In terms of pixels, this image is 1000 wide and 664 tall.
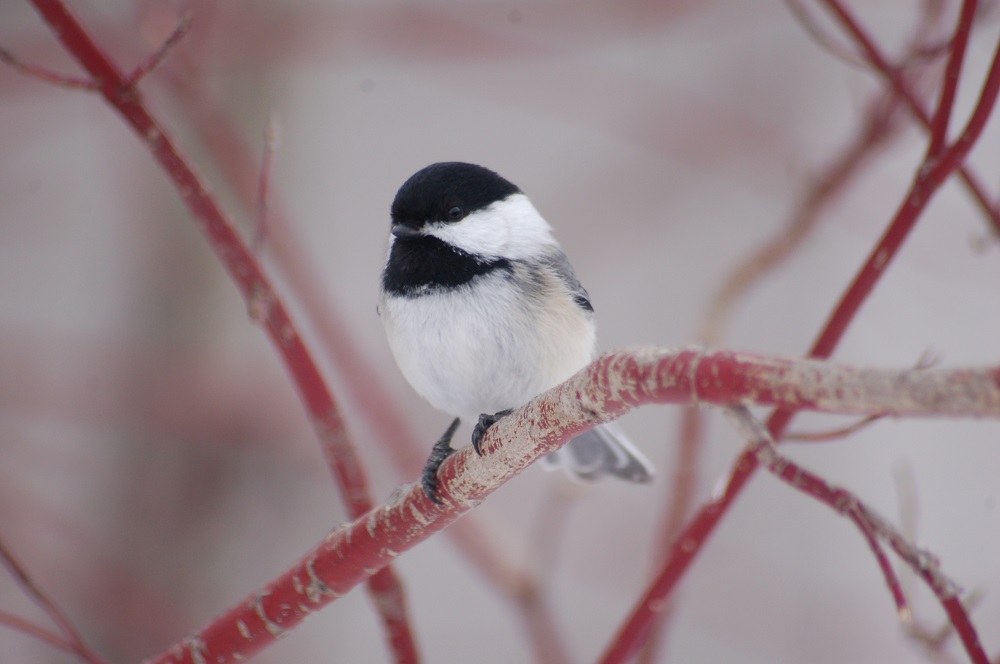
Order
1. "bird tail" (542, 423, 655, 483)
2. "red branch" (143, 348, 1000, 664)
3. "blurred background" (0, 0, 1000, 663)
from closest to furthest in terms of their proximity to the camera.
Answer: "red branch" (143, 348, 1000, 664)
"bird tail" (542, 423, 655, 483)
"blurred background" (0, 0, 1000, 663)

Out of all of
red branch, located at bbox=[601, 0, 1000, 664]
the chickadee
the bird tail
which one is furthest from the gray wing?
red branch, located at bbox=[601, 0, 1000, 664]

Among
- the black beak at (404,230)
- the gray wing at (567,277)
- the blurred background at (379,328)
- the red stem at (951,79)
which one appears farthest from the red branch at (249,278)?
the blurred background at (379,328)

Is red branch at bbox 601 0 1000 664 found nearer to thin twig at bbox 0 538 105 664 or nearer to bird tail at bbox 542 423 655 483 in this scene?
bird tail at bbox 542 423 655 483

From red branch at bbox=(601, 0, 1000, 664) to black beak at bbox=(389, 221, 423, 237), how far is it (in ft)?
1.40

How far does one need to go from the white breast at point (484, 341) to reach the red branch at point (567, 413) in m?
0.25

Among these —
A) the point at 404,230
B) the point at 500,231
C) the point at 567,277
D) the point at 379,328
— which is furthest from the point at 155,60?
the point at 379,328

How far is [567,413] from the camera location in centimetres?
55

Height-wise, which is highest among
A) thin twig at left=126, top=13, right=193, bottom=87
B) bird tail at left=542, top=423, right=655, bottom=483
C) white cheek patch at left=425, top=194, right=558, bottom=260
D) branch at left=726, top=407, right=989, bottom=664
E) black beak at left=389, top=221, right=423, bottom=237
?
thin twig at left=126, top=13, right=193, bottom=87

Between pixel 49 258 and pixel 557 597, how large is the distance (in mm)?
1466

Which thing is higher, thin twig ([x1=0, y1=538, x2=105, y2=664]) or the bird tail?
thin twig ([x1=0, y1=538, x2=105, y2=664])

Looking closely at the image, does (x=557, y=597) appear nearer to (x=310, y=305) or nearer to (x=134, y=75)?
(x=310, y=305)

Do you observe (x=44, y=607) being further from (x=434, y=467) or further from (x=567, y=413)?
(x=567, y=413)

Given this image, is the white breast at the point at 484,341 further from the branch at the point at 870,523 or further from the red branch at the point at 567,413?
the branch at the point at 870,523

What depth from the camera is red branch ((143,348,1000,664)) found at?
1.21 ft
